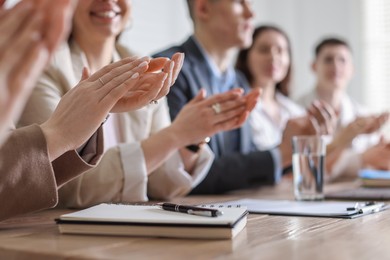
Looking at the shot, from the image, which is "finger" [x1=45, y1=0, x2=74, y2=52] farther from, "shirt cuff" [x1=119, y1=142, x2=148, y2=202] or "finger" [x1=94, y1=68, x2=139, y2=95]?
"shirt cuff" [x1=119, y1=142, x2=148, y2=202]

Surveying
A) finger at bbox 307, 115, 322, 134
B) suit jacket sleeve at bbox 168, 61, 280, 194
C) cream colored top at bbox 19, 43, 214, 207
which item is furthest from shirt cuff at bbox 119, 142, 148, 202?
finger at bbox 307, 115, 322, 134

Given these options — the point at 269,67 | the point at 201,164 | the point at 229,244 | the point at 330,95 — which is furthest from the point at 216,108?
the point at 330,95

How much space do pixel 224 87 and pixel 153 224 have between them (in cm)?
135

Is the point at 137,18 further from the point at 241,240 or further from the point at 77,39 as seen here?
the point at 241,240

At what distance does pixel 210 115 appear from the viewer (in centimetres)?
134

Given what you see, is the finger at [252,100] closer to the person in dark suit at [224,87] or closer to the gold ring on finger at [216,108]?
the gold ring on finger at [216,108]

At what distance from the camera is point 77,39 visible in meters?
1.45

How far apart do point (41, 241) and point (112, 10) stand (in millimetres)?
760

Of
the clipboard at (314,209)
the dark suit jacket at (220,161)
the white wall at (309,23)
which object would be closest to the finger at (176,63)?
the clipboard at (314,209)

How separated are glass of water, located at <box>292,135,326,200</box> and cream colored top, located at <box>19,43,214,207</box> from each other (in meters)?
0.21

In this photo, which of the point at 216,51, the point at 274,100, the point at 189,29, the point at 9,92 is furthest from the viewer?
the point at 189,29

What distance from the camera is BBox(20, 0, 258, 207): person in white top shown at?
1.23 metres

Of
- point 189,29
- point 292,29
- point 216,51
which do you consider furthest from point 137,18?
point 292,29

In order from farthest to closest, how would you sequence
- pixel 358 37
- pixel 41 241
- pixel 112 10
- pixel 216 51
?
1. pixel 358 37
2. pixel 216 51
3. pixel 112 10
4. pixel 41 241
